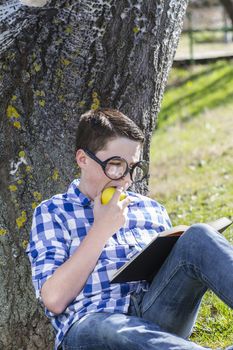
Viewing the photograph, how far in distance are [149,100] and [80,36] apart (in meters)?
0.48

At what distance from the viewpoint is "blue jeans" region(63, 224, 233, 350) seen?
285 cm

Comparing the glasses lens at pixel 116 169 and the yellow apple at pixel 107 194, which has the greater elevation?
the glasses lens at pixel 116 169

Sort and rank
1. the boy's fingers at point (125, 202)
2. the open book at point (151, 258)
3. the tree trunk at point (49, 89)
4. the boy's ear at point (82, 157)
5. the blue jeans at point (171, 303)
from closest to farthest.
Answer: the blue jeans at point (171, 303) < the open book at point (151, 258) < the boy's fingers at point (125, 202) < the boy's ear at point (82, 157) < the tree trunk at point (49, 89)

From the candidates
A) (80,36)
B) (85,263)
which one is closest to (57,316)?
(85,263)

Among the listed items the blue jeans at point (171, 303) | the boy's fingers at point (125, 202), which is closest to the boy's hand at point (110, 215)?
the boy's fingers at point (125, 202)

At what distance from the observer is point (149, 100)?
400 cm

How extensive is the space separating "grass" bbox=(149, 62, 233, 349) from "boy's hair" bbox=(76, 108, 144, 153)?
4.42 ft

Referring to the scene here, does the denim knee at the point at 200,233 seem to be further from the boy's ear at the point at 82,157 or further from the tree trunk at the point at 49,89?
the tree trunk at the point at 49,89

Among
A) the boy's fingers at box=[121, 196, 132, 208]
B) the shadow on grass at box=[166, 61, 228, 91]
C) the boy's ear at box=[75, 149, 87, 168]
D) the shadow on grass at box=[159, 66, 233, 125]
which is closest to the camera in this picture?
the boy's fingers at box=[121, 196, 132, 208]

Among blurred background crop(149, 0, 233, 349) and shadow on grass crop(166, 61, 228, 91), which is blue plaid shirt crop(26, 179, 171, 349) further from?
shadow on grass crop(166, 61, 228, 91)

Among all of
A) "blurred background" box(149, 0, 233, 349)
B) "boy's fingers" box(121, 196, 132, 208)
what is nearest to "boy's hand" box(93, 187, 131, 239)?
"boy's fingers" box(121, 196, 132, 208)

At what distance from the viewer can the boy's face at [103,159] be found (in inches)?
125

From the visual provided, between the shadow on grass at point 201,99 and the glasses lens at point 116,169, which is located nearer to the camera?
the glasses lens at point 116,169

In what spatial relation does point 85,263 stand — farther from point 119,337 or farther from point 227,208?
point 227,208
